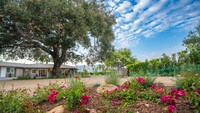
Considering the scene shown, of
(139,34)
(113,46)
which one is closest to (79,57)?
(113,46)

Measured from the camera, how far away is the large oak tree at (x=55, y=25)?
11297 mm

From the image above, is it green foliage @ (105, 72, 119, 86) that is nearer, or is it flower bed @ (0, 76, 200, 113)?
flower bed @ (0, 76, 200, 113)

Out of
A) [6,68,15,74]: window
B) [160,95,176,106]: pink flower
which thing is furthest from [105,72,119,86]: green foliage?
[6,68,15,74]: window

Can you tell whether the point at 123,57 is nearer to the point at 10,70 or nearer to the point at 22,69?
the point at 22,69

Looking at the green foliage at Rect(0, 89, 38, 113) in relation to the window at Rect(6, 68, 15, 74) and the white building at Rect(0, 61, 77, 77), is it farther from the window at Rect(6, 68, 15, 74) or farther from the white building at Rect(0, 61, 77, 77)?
the window at Rect(6, 68, 15, 74)

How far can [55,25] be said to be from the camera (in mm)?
12406

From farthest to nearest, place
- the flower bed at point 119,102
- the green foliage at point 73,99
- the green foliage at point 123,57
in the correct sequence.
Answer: the green foliage at point 123,57 < the green foliage at point 73,99 < the flower bed at point 119,102

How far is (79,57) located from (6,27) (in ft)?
27.3

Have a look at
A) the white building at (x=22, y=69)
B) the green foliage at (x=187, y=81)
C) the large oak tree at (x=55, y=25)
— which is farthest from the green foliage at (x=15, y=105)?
the white building at (x=22, y=69)

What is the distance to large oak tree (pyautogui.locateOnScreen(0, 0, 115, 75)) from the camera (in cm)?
1130

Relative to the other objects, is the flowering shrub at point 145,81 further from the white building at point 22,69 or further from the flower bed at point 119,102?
the white building at point 22,69

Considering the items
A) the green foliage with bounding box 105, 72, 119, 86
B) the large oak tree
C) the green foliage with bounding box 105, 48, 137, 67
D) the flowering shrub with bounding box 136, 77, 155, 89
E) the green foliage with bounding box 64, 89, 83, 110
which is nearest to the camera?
the green foliage with bounding box 64, 89, 83, 110

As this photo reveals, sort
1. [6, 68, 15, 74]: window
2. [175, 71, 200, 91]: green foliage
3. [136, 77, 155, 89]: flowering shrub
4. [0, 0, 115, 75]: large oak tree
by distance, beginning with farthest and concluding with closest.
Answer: [6, 68, 15, 74]: window
[0, 0, 115, 75]: large oak tree
[136, 77, 155, 89]: flowering shrub
[175, 71, 200, 91]: green foliage

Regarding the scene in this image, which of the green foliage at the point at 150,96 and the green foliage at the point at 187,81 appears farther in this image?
the green foliage at the point at 187,81
